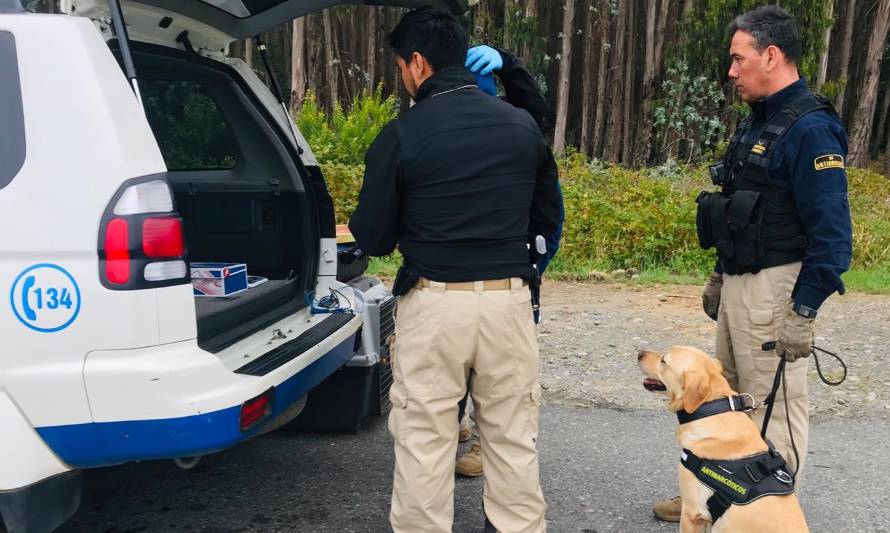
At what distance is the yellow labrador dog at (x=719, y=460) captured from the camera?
2496mm

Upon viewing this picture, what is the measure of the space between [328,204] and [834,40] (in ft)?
72.4

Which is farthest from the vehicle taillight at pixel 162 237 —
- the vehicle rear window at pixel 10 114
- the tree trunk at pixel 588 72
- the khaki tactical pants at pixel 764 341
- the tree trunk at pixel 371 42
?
the tree trunk at pixel 371 42

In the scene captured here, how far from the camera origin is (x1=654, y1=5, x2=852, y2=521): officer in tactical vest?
107 inches

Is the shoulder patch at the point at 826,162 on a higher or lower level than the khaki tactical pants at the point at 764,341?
higher

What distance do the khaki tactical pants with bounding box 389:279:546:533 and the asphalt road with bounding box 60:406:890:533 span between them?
590 millimetres

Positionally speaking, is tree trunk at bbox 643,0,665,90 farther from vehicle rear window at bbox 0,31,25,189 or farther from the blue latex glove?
vehicle rear window at bbox 0,31,25,189

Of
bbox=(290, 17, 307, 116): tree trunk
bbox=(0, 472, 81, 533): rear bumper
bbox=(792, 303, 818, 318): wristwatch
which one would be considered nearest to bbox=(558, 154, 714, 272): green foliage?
bbox=(792, 303, 818, 318): wristwatch

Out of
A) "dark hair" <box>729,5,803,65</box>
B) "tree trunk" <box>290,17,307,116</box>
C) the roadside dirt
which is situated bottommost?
the roadside dirt

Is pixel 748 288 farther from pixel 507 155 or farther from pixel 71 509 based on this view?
pixel 71 509

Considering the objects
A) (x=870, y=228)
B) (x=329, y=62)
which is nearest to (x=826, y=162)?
(x=870, y=228)

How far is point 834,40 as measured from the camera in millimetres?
21656

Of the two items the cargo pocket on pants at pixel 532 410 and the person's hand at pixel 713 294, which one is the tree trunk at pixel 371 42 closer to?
the person's hand at pixel 713 294

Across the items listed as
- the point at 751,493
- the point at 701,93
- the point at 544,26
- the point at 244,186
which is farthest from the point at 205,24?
the point at 544,26

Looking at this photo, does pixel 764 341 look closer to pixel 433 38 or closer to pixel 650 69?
pixel 433 38
